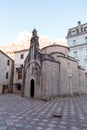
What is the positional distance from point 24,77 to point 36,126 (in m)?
17.0

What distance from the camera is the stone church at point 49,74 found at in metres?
18.1

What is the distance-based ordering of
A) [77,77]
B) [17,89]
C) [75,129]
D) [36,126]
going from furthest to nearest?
[17,89] < [77,77] < [36,126] < [75,129]

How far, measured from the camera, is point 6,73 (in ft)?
101

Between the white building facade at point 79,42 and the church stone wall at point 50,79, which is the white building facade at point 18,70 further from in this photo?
the church stone wall at point 50,79

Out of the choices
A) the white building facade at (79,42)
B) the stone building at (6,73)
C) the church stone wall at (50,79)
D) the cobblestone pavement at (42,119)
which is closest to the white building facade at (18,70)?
the stone building at (6,73)

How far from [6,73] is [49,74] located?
51.8 ft

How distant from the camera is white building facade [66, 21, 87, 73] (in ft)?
113

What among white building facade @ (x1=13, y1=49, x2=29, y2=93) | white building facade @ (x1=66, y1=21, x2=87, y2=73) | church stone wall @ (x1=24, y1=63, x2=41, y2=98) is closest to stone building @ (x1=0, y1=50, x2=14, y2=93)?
white building facade @ (x1=13, y1=49, x2=29, y2=93)

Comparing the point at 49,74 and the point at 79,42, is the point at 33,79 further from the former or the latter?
the point at 79,42

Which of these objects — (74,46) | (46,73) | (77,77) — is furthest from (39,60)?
(74,46)

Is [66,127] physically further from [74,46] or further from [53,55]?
[74,46]

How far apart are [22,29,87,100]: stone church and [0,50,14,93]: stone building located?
834 cm

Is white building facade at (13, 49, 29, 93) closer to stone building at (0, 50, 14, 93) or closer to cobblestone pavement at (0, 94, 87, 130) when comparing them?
stone building at (0, 50, 14, 93)

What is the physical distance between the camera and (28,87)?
70.0 ft
